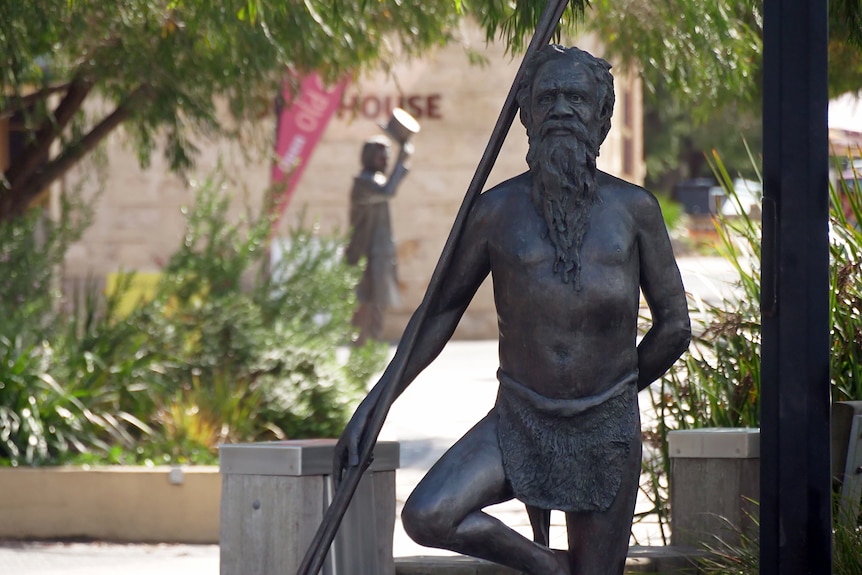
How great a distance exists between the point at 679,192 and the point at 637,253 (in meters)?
40.7

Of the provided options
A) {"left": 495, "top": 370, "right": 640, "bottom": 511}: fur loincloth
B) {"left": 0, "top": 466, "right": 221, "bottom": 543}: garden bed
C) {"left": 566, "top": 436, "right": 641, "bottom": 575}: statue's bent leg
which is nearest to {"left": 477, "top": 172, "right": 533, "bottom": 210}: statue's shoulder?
{"left": 495, "top": 370, "right": 640, "bottom": 511}: fur loincloth

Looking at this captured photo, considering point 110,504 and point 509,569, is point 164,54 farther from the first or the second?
point 509,569

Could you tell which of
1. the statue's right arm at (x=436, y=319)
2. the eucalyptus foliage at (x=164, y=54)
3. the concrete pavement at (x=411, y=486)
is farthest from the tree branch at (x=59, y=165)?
the statue's right arm at (x=436, y=319)

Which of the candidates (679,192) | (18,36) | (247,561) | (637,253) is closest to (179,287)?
(18,36)

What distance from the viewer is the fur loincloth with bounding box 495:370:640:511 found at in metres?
4.05

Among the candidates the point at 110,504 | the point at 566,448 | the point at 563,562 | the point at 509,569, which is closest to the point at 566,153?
the point at 566,448

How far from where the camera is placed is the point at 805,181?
424 centimetres

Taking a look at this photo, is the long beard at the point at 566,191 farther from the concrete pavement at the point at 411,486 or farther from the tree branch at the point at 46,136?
the tree branch at the point at 46,136

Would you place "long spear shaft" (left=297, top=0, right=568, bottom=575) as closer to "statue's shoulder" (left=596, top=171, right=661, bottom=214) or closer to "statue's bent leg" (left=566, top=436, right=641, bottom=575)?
"statue's shoulder" (left=596, top=171, right=661, bottom=214)

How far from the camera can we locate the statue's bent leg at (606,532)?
4.11 metres

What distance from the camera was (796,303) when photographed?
13.9ft

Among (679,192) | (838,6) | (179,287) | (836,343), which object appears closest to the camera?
(838,6)

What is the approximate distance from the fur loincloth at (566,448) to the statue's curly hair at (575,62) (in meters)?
0.75

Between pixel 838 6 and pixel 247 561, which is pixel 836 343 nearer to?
pixel 838 6
